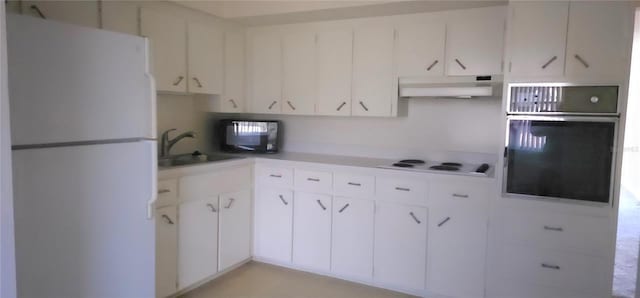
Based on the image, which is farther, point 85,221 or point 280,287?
point 280,287

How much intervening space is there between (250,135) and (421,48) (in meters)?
1.58

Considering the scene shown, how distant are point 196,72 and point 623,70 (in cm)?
276

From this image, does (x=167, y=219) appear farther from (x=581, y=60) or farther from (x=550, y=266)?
(x=581, y=60)

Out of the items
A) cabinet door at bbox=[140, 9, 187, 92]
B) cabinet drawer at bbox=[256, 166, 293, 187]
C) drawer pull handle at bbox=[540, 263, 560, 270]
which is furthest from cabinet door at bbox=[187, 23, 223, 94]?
drawer pull handle at bbox=[540, 263, 560, 270]

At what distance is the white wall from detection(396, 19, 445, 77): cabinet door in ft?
8.06

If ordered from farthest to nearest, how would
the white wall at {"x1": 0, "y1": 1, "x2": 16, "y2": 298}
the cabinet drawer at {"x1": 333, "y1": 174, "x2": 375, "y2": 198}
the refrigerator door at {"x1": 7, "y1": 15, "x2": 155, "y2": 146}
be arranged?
the cabinet drawer at {"x1": 333, "y1": 174, "x2": 375, "y2": 198} → the refrigerator door at {"x1": 7, "y1": 15, "x2": 155, "y2": 146} → the white wall at {"x1": 0, "y1": 1, "x2": 16, "y2": 298}

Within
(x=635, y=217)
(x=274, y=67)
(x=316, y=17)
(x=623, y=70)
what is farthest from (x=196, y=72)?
(x=635, y=217)

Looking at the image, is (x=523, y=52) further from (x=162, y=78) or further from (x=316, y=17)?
(x=162, y=78)

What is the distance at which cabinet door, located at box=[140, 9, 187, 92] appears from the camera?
300 centimetres

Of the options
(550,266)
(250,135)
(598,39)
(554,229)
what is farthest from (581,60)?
(250,135)

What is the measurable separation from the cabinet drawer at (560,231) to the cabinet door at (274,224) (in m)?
1.55

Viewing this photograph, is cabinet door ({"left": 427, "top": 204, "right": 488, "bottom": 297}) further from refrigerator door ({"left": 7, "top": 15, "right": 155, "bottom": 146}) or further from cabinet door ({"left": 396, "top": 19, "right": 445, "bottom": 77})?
refrigerator door ({"left": 7, "top": 15, "right": 155, "bottom": 146})

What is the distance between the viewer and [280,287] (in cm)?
318

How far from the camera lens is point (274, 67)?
147 inches
